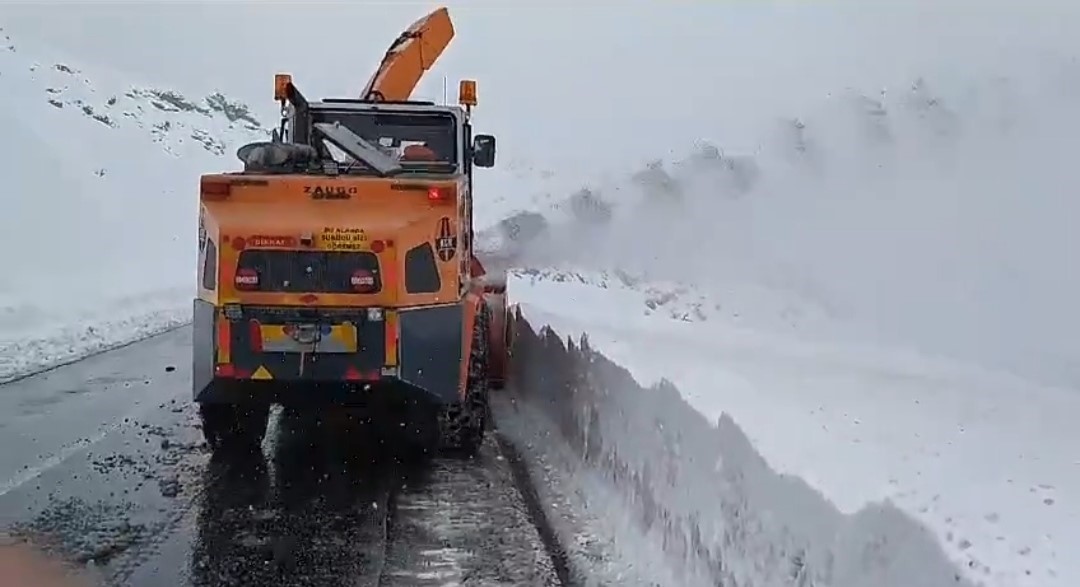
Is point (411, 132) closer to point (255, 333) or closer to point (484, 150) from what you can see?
point (484, 150)

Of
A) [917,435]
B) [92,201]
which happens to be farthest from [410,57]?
[92,201]

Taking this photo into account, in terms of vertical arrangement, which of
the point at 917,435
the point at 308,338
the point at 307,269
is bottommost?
the point at 917,435

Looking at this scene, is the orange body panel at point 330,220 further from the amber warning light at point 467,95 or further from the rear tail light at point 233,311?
the amber warning light at point 467,95

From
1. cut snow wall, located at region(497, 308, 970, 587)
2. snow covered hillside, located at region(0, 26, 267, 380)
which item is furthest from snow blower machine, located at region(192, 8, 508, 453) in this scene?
snow covered hillside, located at region(0, 26, 267, 380)

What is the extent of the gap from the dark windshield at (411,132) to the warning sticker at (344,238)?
2227 millimetres

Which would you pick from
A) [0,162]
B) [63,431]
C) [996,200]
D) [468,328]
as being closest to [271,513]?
[468,328]

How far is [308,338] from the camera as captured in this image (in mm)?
7730

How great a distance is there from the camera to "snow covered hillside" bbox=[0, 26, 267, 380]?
2036 cm

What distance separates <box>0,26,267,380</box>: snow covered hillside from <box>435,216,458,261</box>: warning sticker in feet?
24.2

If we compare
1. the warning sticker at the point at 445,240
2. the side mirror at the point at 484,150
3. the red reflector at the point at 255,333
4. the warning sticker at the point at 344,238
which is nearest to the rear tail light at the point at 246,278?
the red reflector at the point at 255,333

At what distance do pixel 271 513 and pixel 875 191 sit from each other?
2027 cm

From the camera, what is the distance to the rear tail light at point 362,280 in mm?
7746

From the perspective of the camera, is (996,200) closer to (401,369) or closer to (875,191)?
(875,191)

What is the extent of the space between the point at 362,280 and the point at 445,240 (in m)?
0.70
